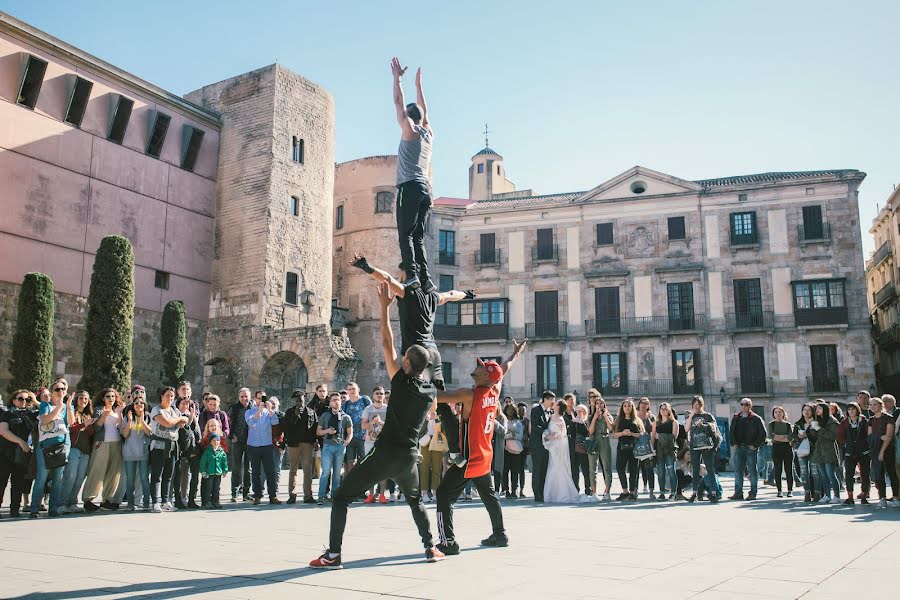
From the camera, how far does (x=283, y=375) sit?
32.6 m

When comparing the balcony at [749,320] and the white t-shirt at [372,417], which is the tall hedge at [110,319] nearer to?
the white t-shirt at [372,417]

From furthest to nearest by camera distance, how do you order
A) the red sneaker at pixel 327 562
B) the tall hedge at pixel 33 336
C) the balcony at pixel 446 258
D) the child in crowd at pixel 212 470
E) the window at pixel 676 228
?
1. the balcony at pixel 446 258
2. the window at pixel 676 228
3. the tall hedge at pixel 33 336
4. the child in crowd at pixel 212 470
5. the red sneaker at pixel 327 562

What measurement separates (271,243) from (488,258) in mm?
13360

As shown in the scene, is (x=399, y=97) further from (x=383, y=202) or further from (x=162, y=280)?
(x=383, y=202)

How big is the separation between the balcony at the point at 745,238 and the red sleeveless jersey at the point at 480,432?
1318 inches

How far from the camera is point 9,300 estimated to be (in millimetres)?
24953

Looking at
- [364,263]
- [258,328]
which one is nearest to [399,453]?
[364,263]

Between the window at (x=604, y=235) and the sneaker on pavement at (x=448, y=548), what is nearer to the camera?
the sneaker on pavement at (x=448, y=548)

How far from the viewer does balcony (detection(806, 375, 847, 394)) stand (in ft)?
113

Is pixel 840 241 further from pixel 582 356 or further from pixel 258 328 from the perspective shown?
pixel 258 328

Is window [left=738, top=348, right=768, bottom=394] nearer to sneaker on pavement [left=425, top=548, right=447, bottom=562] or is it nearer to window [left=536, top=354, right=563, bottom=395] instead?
window [left=536, top=354, right=563, bottom=395]

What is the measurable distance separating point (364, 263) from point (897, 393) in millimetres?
41456

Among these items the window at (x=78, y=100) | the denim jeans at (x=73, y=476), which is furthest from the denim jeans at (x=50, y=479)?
the window at (x=78, y=100)

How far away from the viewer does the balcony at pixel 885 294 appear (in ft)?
141
